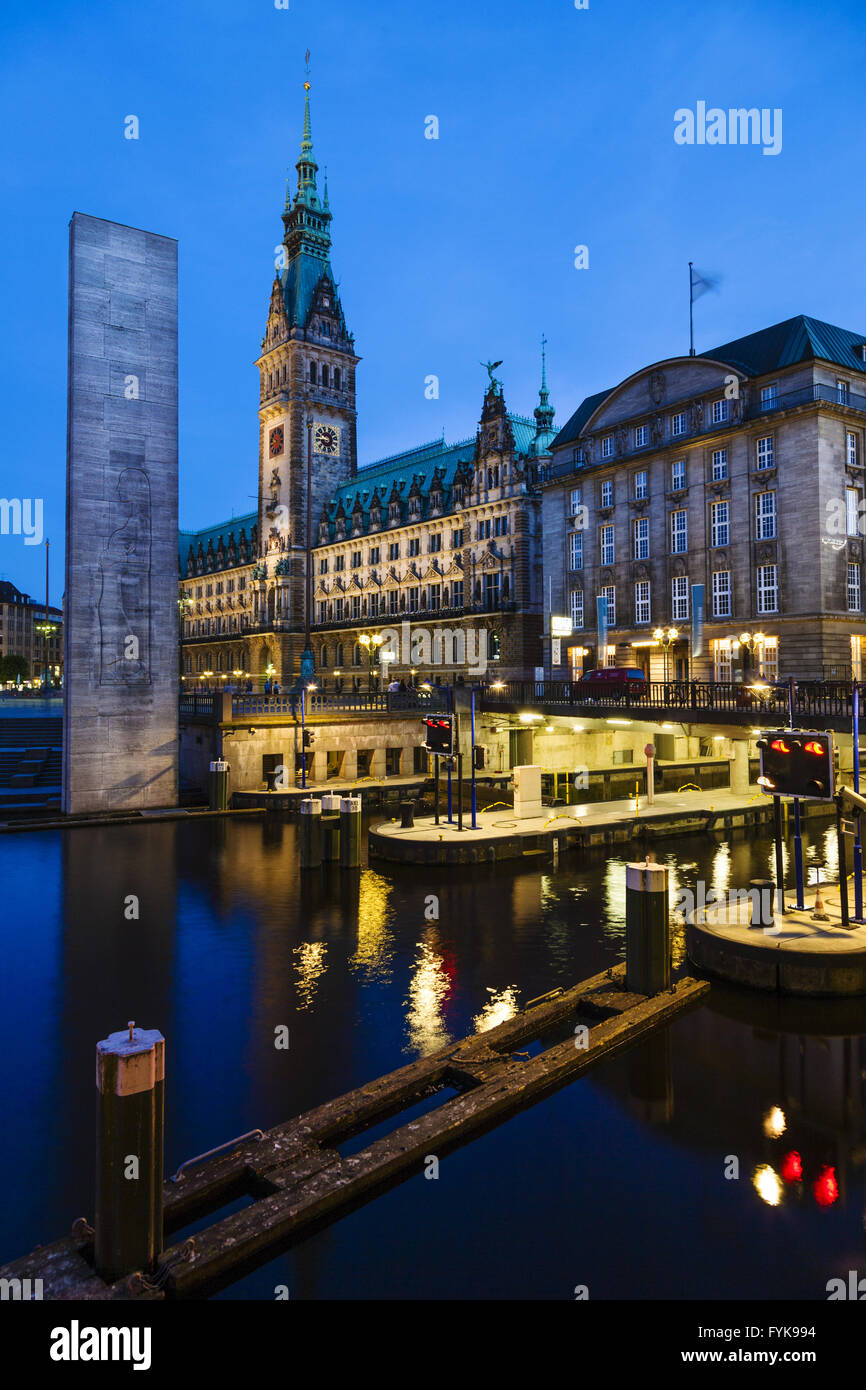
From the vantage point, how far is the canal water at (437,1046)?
8.06 metres

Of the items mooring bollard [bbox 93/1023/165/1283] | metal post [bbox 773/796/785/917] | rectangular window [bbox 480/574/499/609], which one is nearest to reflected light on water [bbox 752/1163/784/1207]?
mooring bollard [bbox 93/1023/165/1283]

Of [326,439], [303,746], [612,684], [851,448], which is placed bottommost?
[303,746]

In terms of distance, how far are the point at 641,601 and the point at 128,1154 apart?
56451mm

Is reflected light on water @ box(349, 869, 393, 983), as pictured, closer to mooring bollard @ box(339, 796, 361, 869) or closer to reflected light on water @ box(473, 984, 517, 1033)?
mooring bollard @ box(339, 796, 361, 869)

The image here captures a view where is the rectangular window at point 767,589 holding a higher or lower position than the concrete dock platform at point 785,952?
higher

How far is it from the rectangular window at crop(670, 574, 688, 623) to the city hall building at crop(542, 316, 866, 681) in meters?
0.08

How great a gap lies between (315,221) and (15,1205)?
125m

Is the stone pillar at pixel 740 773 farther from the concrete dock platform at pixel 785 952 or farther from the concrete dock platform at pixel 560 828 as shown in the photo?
the concrete dock platform at pixel 785 952

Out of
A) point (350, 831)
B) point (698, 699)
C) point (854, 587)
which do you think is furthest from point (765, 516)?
point (350, 831)

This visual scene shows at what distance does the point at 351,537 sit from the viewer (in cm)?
9681

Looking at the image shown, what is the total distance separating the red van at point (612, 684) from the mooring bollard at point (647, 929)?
1038 inches

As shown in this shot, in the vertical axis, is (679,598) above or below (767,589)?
above

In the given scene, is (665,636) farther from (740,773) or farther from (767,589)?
(740,773)

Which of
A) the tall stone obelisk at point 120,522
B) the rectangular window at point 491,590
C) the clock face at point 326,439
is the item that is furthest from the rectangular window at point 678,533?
the clock face at point 326,439
